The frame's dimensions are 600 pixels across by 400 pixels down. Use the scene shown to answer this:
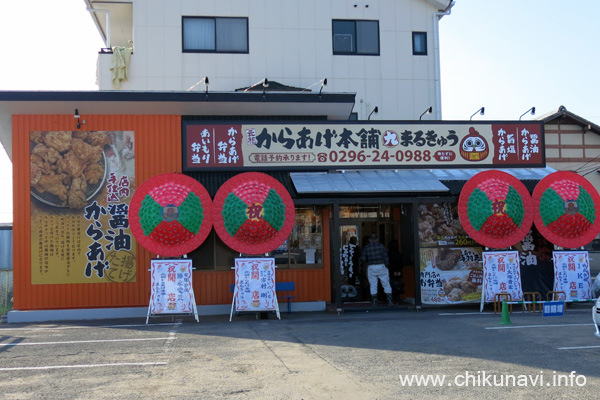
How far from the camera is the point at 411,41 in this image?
22.8 meters

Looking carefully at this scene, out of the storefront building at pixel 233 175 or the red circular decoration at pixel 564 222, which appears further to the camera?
the red circular decoration at pixel 564 222

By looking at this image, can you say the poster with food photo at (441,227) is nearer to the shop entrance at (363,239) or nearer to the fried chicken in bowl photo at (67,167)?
the shop entrance at (363,239)

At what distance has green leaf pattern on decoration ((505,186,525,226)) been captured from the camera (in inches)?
574

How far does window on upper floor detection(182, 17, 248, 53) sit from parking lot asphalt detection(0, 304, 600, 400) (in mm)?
11182

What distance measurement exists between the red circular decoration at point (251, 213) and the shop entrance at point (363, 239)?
2795mm

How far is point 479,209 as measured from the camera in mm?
14469

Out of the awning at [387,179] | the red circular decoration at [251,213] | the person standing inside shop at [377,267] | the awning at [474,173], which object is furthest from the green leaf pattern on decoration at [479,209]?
the red circular decoration at [251,213]

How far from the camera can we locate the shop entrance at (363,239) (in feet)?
52.7

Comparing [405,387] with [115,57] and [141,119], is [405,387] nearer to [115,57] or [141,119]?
[141,119]

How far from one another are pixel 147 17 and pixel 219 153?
847cm

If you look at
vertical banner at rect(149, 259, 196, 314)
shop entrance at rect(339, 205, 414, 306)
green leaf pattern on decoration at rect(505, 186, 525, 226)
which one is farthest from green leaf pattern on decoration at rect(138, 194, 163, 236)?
green leaf pattern on decoration at rect(505, 186, 525, 226)

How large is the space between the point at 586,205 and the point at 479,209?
288 cm

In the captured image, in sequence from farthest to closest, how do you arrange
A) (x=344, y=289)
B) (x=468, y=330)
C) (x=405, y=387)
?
(x=344, y=289)
(x=468, y=330)
(x=405, y=387)

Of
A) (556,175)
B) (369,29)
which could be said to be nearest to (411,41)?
(369,29)
